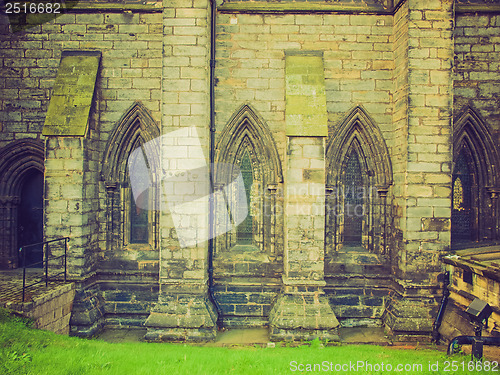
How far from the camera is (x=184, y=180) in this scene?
5.64 meters

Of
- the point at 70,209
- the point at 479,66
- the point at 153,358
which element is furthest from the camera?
the point at 479,66

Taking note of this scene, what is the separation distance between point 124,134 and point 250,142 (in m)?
2.97

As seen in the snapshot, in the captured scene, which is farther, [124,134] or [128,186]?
[128,186]

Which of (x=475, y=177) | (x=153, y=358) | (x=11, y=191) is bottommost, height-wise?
(x=153, y=358)

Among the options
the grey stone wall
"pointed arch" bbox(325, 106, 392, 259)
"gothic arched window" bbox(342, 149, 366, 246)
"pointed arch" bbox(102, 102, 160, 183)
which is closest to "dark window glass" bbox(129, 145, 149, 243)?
"pointed arch" bbox(102, 102, 160, 183)

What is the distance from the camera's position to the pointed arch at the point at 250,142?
6.44m

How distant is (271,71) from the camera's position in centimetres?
646

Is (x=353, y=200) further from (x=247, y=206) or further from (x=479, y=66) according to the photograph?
(x=479, y=66)

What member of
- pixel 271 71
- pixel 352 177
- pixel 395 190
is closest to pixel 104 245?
pixel 271 71

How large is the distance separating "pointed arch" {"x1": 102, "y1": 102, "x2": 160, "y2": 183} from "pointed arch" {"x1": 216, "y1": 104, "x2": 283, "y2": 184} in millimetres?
1623

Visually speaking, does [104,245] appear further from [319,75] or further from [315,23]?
[315,23]

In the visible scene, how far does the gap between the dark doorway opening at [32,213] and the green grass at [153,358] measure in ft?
10.1

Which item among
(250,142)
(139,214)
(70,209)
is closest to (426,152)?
(250,142)

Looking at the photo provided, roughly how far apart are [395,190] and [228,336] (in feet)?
15.8
